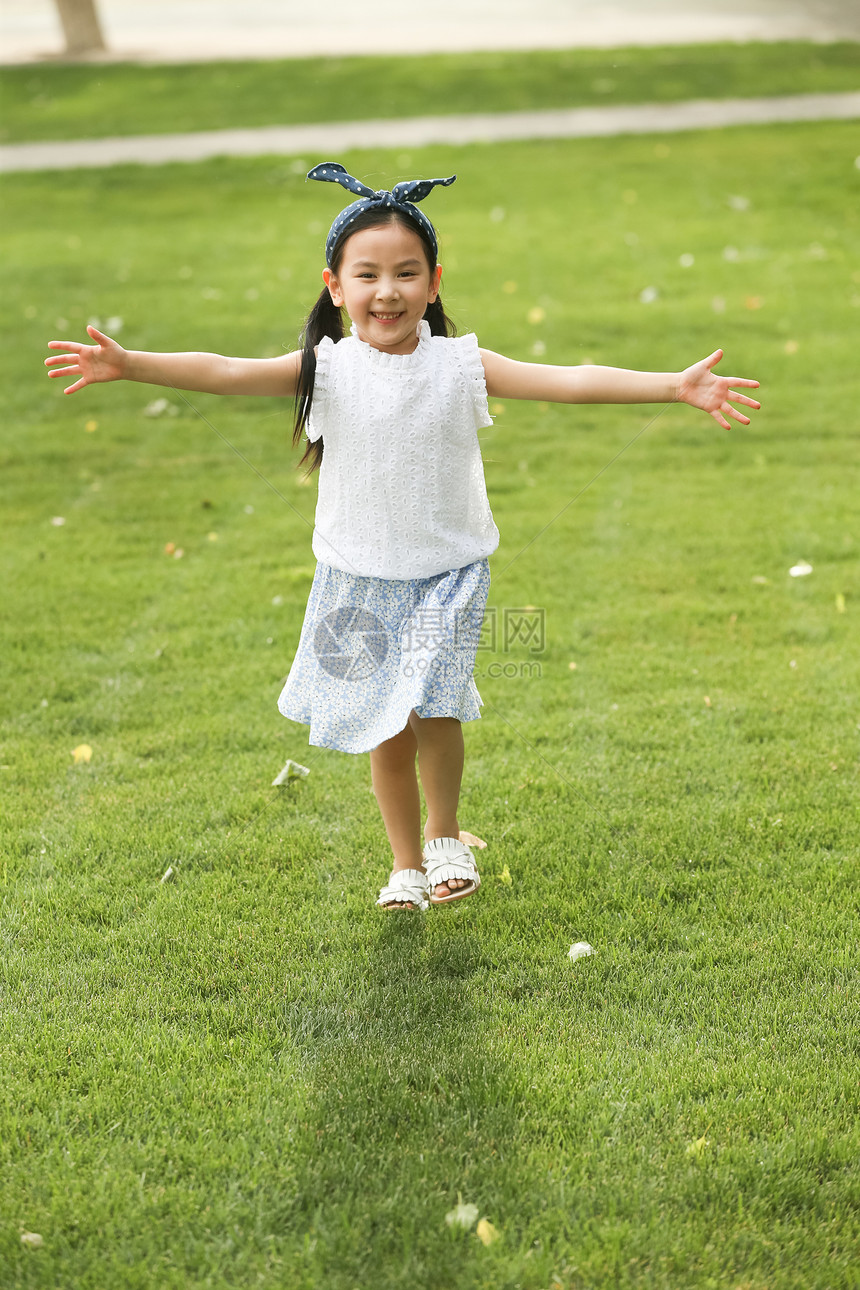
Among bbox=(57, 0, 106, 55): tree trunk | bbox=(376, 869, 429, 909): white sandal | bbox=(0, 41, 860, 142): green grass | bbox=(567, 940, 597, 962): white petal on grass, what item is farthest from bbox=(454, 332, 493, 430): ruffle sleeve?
bbox=(57, 0, 106, 55): tree trunk

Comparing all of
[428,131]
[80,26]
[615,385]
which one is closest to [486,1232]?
[615,385]

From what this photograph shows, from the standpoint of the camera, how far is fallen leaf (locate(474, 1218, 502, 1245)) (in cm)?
212

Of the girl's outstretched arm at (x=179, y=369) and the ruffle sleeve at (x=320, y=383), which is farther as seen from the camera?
the ruffle sleeve at (x=320, y=383)

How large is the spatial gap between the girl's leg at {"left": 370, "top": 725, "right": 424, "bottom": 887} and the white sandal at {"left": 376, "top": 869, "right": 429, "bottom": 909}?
0.02 metres

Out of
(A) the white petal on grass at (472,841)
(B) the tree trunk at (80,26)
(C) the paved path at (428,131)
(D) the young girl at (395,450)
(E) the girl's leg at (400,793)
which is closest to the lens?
(D) the young girl at (395,450)

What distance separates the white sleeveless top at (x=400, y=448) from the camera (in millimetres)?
2789

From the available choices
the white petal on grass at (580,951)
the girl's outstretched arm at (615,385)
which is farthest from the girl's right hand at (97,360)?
the white petal on grass at (580,951)

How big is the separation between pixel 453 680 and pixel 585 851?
30.5 inches

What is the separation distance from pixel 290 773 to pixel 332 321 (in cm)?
139

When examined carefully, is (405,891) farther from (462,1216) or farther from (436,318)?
(436,318)

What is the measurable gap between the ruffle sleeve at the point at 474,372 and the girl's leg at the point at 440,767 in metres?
0.70

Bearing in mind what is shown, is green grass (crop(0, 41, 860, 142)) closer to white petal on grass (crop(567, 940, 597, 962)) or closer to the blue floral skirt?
the blue floral skirt

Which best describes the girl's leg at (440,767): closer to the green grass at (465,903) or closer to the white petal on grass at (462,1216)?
the green grass at (465,903)

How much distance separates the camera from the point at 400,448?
2.79 m
